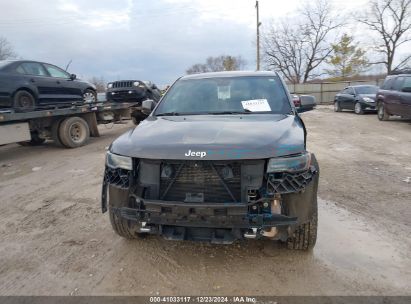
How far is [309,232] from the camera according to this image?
2.97 metres

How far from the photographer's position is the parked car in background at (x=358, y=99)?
16344mm

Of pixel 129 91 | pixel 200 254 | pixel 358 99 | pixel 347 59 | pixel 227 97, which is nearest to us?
pixel 200 254

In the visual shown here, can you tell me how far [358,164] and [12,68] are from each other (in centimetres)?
816

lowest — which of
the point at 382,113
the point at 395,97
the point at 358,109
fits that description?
the point at 358,109

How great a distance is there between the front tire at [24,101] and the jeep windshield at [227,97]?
5570 mm

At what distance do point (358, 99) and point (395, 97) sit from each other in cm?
467

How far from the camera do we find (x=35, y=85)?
888cm

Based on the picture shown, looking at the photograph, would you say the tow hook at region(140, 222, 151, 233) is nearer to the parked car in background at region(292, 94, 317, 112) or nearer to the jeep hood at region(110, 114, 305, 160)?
the jeep hood at region(110, 114, 305, 160)

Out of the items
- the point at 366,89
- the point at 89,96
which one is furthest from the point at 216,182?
the point at 366,89

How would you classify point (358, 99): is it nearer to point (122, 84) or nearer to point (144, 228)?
point (122, 84)

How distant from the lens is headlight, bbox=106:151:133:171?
2803mm

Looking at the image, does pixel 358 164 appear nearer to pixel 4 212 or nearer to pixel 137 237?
pixel 137 237

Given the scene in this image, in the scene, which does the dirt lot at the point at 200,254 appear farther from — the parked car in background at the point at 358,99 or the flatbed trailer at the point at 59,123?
the parked car in background at the point at 358,99

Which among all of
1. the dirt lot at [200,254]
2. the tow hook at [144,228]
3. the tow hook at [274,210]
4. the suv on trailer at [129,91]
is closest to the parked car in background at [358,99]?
the suv on trailer at [129,91]
